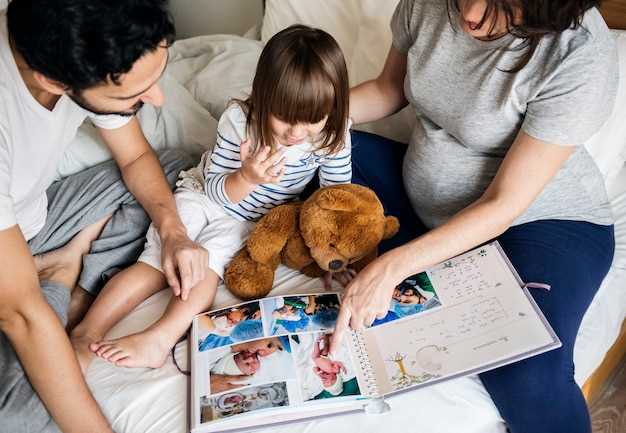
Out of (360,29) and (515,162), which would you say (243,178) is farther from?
(360,29)

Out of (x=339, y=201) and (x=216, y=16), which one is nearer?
(x=339, y=201)

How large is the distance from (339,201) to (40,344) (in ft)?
1.70

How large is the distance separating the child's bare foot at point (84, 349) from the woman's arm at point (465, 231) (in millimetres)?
426

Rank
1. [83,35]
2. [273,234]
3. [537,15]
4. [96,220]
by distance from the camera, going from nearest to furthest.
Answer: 1. [83,35]
2. [537,15]
3. [273,234]
4. [96,220]

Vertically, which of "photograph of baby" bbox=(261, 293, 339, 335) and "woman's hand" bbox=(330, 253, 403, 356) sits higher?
"woman's hand" bbox=(330, 253, 403, 356)

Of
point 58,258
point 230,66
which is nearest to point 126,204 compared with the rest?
point 58,258

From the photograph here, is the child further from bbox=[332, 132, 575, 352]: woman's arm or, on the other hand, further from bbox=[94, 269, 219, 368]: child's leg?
bbox=[332, 132, 575, 352]: woman's arm

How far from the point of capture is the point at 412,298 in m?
1.01

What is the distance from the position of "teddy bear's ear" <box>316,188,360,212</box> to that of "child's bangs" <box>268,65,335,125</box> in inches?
5.2

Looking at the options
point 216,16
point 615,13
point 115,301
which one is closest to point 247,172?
point 115,301

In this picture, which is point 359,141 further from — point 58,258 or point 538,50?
point 58,258

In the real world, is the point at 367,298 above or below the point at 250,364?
above

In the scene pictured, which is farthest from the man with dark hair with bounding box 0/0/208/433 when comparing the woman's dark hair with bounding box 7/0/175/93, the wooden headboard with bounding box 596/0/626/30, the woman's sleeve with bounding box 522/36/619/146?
the wooden headboard with bounding box 596/0/626/30

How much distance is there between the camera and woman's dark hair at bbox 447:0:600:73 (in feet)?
2.80
